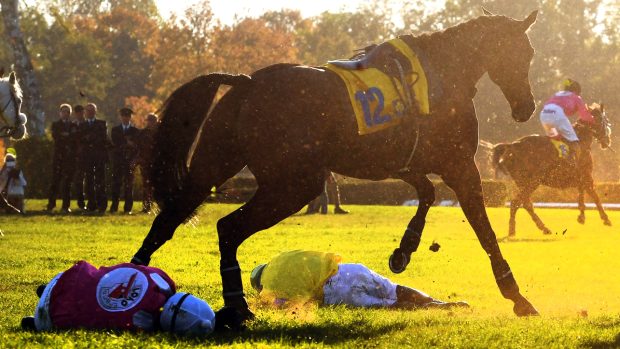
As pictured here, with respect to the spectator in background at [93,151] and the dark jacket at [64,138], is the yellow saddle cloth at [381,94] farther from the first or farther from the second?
the dark jacket at [64,138]

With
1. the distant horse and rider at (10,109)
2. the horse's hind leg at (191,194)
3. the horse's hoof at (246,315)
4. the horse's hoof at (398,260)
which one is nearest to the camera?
the horse's hoof at (246,315)

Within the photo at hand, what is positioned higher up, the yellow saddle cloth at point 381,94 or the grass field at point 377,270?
the yellow saddle cloth at point 381,94

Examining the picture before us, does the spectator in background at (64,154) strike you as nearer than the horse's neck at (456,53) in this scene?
No

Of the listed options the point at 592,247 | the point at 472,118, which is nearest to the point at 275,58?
the point at 592,247

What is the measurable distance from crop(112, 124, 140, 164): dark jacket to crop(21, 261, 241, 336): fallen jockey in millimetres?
15489

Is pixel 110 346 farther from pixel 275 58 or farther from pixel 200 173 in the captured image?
pixel 275 58

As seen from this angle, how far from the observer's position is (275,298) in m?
7.59

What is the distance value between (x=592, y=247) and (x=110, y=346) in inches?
425

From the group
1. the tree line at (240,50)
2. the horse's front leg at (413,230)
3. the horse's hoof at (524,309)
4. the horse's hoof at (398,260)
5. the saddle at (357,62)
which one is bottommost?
the horse's hoof at (524,309)

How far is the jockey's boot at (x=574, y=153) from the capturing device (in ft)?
61.1

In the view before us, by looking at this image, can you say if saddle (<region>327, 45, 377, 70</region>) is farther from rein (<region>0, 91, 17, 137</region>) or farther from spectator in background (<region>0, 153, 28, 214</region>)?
spectator in background (<region>0, 153, 28, 214</region>)

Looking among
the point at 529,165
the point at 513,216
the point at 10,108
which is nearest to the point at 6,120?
the point at 10,108

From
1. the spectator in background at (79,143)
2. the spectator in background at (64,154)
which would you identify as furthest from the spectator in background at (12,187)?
the spectator in background at (79,143)

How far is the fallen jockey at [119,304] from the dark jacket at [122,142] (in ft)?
50.8
